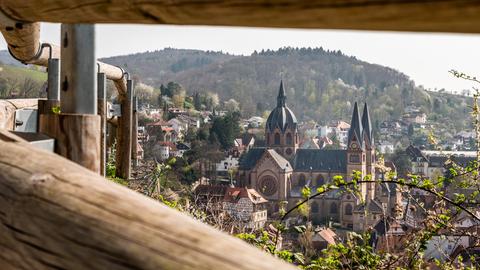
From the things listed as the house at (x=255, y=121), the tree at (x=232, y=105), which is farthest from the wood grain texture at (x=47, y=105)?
the tree at (x=232, y=105)

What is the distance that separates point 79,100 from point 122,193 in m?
0.36

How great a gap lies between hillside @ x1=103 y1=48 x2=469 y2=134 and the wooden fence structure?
60.0 m

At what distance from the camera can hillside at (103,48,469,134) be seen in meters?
63.4

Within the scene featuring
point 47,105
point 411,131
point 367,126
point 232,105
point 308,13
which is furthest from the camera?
point 232,105

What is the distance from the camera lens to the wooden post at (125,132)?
11.0ft

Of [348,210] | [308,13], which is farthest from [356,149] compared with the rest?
[308,13]

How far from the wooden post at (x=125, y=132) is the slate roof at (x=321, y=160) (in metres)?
42.3

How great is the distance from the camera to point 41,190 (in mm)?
721

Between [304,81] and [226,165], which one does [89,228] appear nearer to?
[226,165]

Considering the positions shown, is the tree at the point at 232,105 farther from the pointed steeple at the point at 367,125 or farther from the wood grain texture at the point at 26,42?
the wood grain texture at the point at 26,42

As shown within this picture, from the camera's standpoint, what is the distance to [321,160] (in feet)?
152

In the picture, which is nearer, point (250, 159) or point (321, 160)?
point (250, 159)

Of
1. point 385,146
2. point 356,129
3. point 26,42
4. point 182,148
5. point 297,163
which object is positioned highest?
point 26,42

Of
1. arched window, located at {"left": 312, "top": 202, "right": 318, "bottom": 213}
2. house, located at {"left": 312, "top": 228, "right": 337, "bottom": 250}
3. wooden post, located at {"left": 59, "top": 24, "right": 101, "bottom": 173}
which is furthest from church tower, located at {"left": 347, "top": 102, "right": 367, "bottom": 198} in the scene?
wooden post, located at {"left": 59, "top": 24, "right": 101, "bottom": 173}
